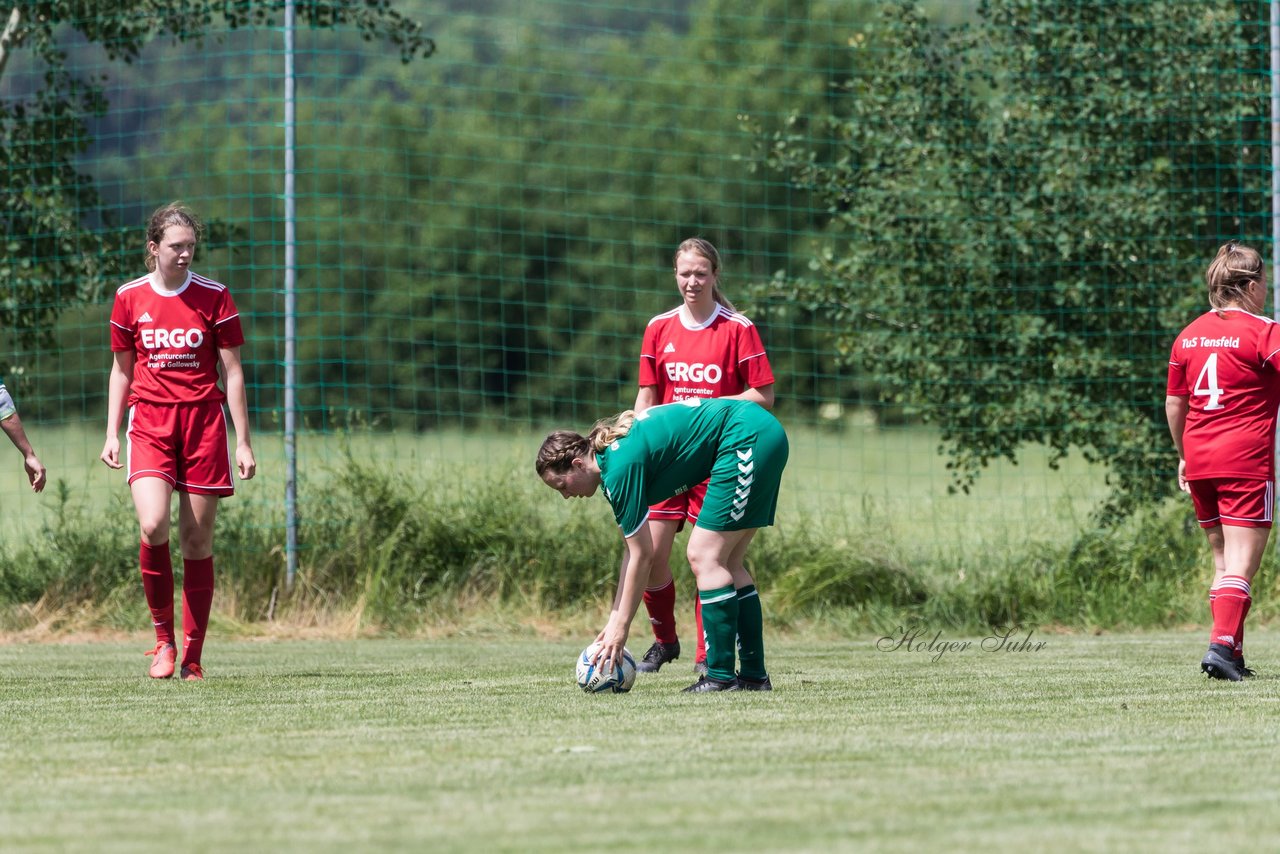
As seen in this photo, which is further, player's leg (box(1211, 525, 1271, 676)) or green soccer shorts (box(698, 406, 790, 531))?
player's leg (box(1211, 525, 1271, 676))

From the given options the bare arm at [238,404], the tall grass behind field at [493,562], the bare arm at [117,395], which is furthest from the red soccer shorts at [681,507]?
the tall grass behind field at [493,562]

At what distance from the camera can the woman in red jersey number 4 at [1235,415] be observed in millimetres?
6434

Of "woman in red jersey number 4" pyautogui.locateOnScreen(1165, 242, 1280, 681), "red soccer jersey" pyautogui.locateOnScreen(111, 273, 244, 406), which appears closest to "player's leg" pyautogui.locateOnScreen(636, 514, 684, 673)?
"red soccer jersey" pyautogui.locateOnScreen(111, 273, 244, 406)

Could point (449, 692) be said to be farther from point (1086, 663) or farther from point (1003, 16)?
point (1003, 16)

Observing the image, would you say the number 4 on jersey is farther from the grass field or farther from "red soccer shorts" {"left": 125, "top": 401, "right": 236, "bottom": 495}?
"red soccer shorts" {"left": 125, "top": 401, "right": 236, "bottom": 495}

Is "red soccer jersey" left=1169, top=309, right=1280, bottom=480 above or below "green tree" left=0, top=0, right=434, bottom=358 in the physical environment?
below

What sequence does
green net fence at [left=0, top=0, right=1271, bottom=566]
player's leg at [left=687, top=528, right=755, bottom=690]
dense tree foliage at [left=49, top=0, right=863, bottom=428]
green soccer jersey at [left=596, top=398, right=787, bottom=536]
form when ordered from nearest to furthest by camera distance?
green soccer jersey at [left=596, top=398, right=787, bottom=536] → player's leg at [left=687, top=528, right=755, bottom=690] → green net fence at [left=0, top=0, right=1271, bottom=566] → dense tree foliage at [left=49, top=0, right=863, bottom=428]

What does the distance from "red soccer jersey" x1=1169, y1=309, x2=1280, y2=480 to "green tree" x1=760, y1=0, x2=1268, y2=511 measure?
374 cm

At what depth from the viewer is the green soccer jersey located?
568cm

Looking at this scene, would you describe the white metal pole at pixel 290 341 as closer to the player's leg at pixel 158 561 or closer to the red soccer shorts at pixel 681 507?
the player's leg at pixel 158 561

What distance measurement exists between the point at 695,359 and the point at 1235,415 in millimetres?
2089

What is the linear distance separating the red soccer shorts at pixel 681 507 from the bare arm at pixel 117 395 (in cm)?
215

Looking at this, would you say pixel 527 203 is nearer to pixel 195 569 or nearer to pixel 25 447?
pixel 195 569

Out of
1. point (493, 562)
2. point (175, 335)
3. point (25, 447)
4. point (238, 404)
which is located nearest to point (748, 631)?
point (238, 404)
